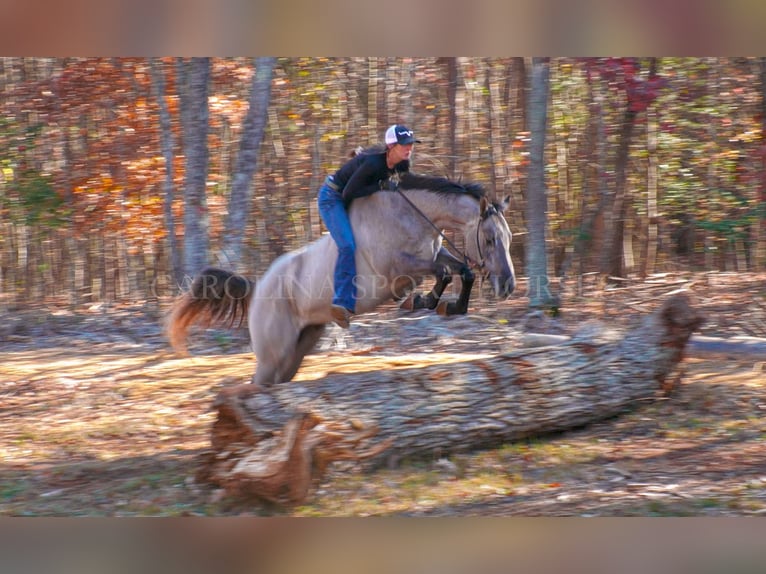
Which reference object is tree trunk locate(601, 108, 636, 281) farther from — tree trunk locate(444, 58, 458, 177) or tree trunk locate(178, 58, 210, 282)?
tree trunk locate(178, 58, 210, 282)

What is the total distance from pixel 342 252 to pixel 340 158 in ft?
20.7

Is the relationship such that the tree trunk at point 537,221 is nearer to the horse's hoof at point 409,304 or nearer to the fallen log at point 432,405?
the fallen log at point 432,405

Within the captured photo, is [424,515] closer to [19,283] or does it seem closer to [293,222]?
[293,222]

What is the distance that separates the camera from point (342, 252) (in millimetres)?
6633

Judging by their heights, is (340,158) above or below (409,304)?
above

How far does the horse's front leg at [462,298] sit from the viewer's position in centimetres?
633

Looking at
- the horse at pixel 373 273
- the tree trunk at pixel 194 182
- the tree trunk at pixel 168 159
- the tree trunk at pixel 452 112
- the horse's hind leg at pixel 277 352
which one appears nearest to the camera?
the horse at pixel 373 273

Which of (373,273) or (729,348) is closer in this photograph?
(373,273)

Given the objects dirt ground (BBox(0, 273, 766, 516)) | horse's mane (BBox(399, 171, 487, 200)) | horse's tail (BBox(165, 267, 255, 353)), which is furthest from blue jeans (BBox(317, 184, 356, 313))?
dirt ground (BBox(0, 273, 766, 516))

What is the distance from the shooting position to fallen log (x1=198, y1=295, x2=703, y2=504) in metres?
5.36

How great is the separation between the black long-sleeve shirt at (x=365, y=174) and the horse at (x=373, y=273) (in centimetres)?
9

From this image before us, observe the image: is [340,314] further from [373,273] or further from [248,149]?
[248,149]

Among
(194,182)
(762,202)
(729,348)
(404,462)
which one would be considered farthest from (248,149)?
(762,202)

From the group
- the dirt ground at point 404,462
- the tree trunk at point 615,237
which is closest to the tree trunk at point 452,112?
the tree trunk at point 615,237
